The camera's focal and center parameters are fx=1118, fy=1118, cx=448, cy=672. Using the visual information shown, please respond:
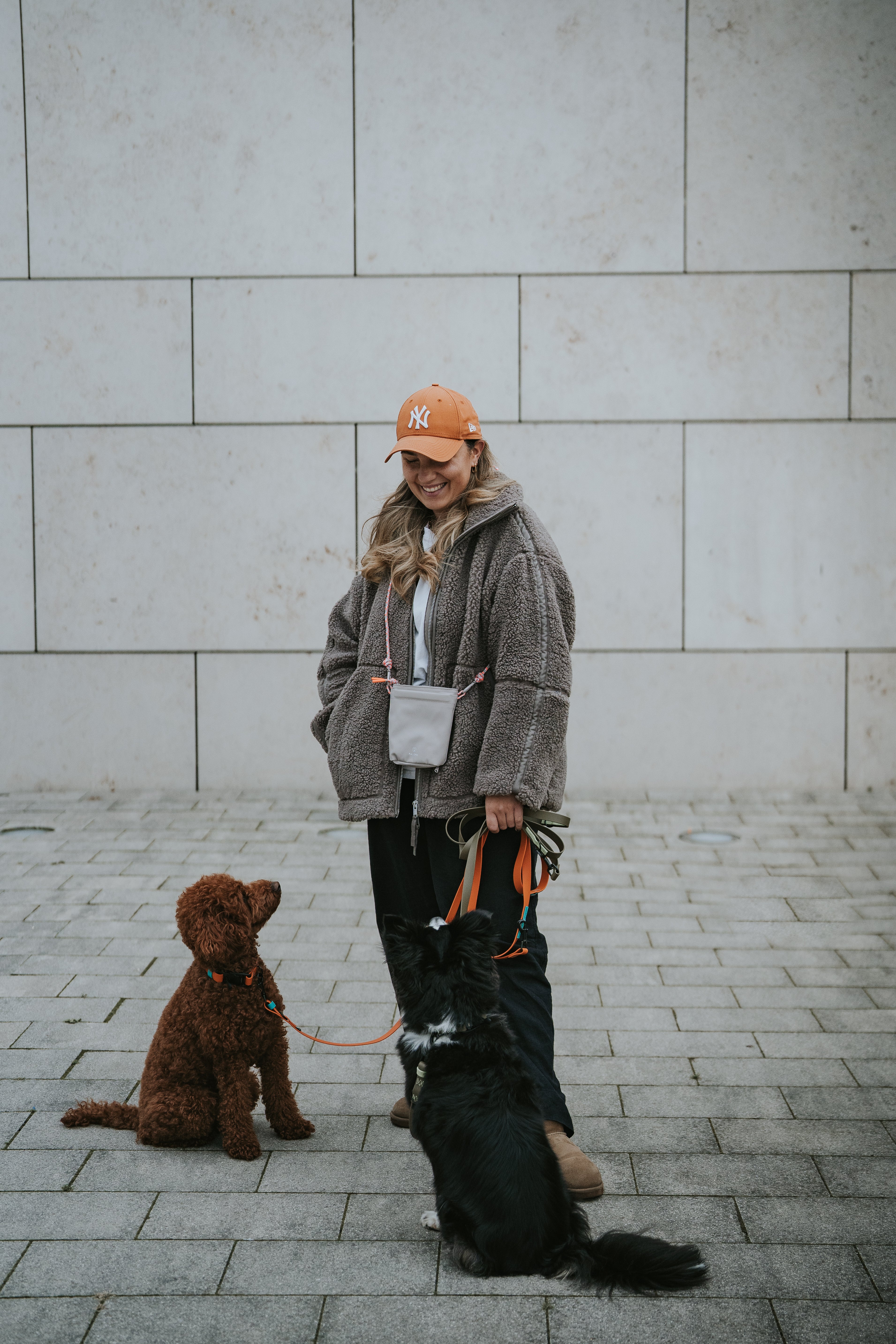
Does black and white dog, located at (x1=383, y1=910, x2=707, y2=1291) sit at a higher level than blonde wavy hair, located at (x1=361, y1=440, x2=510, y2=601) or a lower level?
lower

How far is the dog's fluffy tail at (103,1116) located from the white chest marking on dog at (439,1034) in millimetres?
1149

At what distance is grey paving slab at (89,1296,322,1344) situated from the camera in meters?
2.32

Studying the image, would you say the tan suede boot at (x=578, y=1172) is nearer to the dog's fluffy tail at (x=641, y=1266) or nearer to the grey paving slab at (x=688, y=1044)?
the dog's fluffy tail at (x=641, y=1266)

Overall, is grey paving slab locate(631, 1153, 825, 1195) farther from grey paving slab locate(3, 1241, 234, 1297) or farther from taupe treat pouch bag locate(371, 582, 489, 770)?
taupe treat pouch bag locate(371, 582, 489, 770)

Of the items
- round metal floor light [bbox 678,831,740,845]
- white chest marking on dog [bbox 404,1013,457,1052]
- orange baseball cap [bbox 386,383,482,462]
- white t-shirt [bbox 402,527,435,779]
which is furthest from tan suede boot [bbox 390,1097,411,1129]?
round metal floor light [bbox 678,831,740,845]

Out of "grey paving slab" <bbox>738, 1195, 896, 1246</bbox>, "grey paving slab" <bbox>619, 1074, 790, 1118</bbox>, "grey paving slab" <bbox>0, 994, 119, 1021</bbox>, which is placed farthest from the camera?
"grey paving slab" <bbox>0, 994, 119, 1021</bbox>

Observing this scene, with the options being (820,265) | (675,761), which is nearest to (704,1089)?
(675,761)

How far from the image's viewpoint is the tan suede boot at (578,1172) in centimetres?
286

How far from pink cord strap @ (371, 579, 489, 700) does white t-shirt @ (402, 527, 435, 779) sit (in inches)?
2.5

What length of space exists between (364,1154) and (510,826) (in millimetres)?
1067

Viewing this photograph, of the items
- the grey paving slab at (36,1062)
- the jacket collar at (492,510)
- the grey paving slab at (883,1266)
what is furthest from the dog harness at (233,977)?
the grey paving slab at (883,1266)

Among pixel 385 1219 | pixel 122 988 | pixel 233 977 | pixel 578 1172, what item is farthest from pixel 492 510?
pixel 122 988

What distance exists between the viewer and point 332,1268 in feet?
8.46

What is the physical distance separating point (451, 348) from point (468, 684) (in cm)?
464
